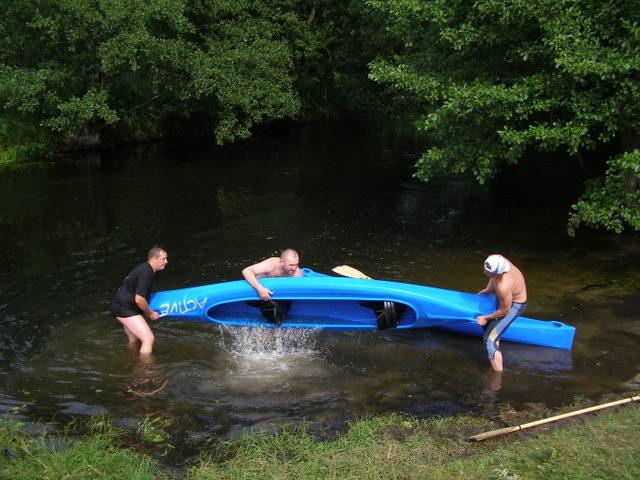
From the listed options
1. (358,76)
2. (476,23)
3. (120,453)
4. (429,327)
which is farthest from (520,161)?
(120,453)

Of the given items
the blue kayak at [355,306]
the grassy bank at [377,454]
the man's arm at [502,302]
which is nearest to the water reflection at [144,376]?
the blue kayak at [355,306]

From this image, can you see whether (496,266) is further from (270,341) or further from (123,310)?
(123,310)

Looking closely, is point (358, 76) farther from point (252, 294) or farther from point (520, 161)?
point (252, 294)

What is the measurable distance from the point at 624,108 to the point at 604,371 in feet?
12.5

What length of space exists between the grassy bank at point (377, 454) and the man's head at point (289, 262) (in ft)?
8.40

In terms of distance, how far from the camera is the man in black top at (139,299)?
7.05 m

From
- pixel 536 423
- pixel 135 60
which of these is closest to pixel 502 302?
pixel 536 423

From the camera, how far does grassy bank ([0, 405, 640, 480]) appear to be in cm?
438

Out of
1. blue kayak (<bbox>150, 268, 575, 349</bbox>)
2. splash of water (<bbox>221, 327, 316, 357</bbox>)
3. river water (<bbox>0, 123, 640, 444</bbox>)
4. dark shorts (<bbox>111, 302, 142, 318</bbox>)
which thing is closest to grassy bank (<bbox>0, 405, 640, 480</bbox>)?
river water (<bbox>0, 123, 640, 444</bbox>)

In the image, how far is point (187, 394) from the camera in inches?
255

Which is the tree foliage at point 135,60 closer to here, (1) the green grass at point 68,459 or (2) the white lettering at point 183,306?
(2) the white lettering at point 183,306

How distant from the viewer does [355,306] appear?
8188 millimetres

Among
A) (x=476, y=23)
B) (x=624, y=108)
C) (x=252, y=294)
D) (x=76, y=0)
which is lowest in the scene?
(x=252, y=294)

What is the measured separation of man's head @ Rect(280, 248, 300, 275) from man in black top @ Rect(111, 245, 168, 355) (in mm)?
1517
